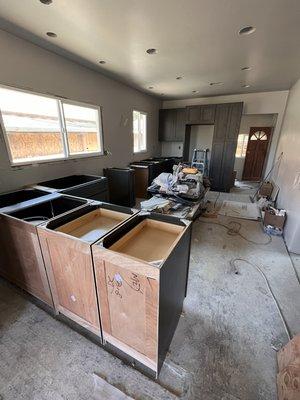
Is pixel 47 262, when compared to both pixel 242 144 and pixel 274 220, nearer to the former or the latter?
pixel 274 220

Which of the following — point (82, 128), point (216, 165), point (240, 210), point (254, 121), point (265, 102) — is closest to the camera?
point (82, 128)

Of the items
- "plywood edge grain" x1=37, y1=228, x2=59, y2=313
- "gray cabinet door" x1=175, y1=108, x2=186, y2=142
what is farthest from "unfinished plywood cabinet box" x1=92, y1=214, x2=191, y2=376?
"gray cabinet door" x1=175, y1=108, x2=186, y2=142

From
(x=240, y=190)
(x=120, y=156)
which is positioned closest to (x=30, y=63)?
(x=120, y=156)

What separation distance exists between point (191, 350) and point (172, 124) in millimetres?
5776

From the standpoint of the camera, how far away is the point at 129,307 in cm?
110

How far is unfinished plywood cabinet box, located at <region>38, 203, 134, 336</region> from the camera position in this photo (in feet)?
3.89

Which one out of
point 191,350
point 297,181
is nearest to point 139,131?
point 297,181

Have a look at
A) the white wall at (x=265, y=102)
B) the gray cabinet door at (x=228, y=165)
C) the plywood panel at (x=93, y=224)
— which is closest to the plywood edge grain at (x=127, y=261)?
the plywood panel at (x=93, y=224)

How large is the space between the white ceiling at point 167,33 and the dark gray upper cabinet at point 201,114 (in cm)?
170

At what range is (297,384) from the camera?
0.98 meters

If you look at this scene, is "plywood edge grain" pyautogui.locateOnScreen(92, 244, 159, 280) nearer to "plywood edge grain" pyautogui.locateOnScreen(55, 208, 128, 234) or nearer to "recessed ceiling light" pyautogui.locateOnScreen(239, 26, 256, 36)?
"plywood edge grain" pyautogui.locateOnScreen(55, 208, 128, 234)

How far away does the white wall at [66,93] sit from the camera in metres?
2.19

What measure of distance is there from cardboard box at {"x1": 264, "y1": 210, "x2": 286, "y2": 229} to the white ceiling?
7.67ft

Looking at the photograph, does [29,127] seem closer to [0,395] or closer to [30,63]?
[30,63]
